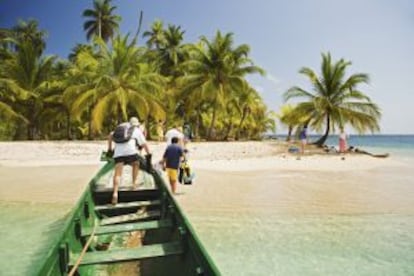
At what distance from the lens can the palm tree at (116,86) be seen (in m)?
22.8

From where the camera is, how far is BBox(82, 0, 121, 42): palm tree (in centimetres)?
4109

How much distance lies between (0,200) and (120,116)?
16.2 metres

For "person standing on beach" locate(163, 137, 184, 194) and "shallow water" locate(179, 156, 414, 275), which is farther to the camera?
"person standing on beach" locate(163, 137, 184, 194)

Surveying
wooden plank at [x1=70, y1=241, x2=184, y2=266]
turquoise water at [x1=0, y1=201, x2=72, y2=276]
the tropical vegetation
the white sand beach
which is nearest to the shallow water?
the white sand beach

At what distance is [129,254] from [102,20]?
41.7 metres

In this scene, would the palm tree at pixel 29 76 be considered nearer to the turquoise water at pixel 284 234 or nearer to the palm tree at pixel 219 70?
the palm tree at pixel 219 70

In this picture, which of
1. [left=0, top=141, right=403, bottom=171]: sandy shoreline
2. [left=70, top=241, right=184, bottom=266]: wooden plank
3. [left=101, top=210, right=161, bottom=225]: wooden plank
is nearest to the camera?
[left=70, top=241, right=184, bottom=266]: wooden plank

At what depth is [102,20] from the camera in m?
41.4

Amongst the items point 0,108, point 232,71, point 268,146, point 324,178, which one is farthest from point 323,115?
point 0,108

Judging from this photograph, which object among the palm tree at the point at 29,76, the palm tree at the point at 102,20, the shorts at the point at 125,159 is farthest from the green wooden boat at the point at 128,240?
the palm tree at the point at 102,20

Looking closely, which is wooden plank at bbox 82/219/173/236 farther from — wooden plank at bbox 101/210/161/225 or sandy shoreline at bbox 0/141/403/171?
sandy shoreline at bbox 0/141/403/171

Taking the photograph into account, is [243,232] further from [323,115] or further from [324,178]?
[323,115]

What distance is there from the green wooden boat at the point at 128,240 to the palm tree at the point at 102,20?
37919 millimetres

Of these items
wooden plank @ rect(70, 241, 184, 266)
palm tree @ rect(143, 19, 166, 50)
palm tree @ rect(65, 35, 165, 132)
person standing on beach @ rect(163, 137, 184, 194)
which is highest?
palm tree @ rect(143, 19, 166, 50)
